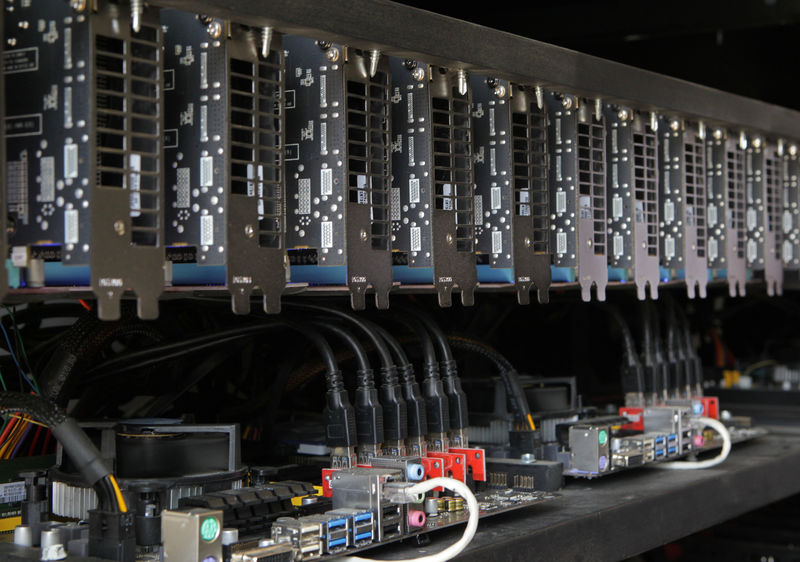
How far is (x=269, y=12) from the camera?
206 cm

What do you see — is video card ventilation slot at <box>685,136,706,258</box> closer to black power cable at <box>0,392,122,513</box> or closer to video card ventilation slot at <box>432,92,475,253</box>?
video card ventilation slot at <box>432,92,475,253</box>

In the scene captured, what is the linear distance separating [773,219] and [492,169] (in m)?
1.80

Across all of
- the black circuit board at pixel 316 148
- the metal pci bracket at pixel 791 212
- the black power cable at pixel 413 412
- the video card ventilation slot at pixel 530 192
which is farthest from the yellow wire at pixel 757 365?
the black circuit board at pixel 316 148

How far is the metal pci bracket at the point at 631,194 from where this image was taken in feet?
10.7

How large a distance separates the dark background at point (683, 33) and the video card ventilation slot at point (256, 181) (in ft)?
7.43

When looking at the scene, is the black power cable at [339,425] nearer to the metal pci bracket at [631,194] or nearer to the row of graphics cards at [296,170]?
the row of graphics cards at [296,170]

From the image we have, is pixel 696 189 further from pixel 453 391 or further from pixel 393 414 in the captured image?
pixel 393 414

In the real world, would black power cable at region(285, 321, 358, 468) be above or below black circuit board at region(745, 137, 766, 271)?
below

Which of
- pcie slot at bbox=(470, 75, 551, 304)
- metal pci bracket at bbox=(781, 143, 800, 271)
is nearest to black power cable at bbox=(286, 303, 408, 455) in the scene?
pcie slot at bbox=(470, 75, 551, 304)

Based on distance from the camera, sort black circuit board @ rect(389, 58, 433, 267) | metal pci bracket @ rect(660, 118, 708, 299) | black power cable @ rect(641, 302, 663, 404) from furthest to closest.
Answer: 1. black power cable @ rect(641, 302, 663, 404)
2. metal pci bracket @ rect(660, 118, 708, 299)
3. black circuit board @ rect(389, 58, 433, 267)

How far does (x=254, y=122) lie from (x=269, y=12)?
0.21 m

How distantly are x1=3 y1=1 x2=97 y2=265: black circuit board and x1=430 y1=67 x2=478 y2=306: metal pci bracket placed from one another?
0.93 metres

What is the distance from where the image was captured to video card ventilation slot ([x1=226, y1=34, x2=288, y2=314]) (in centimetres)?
205

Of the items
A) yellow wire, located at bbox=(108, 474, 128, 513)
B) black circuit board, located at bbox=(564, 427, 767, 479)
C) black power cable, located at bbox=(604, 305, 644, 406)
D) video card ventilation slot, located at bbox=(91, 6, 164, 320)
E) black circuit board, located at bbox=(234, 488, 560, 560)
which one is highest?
video card ventilation slot, located at bbox=(91, 6, 164, 320)
